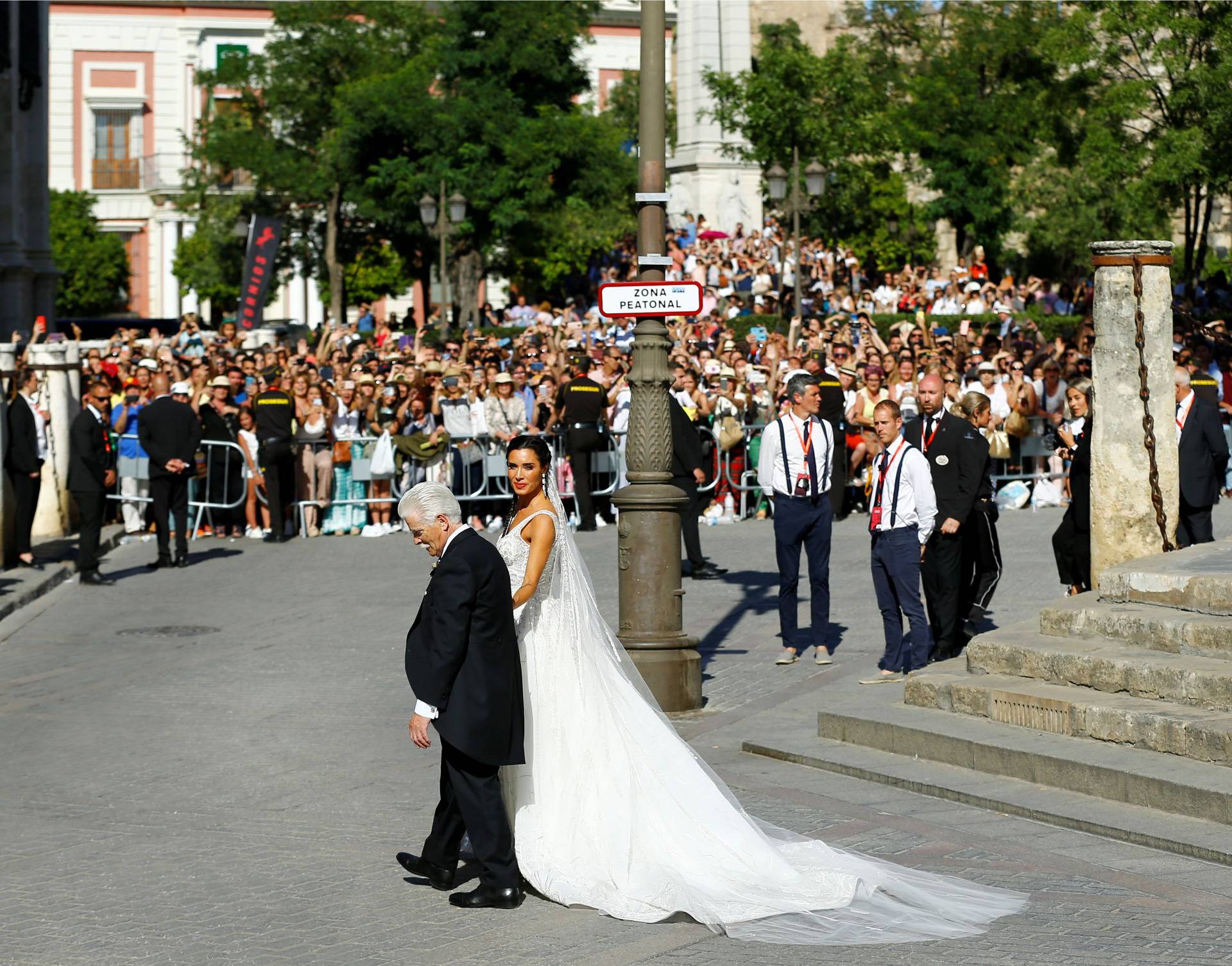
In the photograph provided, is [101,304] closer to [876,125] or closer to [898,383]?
[876,125]

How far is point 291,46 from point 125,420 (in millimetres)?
38944

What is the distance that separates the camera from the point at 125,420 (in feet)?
75.4

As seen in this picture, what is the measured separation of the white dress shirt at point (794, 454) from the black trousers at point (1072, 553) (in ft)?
5.51

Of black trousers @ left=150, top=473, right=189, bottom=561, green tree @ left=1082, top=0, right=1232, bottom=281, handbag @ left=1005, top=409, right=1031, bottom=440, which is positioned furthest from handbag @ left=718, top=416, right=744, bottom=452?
green tree @ left=1082, top=0, right=1232, bottom=281

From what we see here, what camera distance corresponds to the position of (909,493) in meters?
12.2

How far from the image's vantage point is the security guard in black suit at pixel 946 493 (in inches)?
494

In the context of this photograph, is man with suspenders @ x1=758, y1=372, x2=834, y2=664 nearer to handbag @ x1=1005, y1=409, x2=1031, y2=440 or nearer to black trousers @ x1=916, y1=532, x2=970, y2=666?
black trousers @ x1=916, y1=532, x2=970, y2=666

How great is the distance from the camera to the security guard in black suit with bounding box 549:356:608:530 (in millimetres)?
21531

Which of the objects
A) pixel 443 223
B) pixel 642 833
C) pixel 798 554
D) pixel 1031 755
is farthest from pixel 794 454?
pixel 443 223

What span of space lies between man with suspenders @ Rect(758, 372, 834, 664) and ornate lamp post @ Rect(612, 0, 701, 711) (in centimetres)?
181

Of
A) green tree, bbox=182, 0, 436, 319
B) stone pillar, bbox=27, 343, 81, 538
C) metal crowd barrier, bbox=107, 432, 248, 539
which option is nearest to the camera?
stone pillar, bbox=27, 343, 81, 538

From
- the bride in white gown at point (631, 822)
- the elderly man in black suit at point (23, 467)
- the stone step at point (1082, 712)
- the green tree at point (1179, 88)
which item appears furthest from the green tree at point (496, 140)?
the bride in white gown at point (631, 822)

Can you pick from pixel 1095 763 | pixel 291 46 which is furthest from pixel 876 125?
pixel 1095 763

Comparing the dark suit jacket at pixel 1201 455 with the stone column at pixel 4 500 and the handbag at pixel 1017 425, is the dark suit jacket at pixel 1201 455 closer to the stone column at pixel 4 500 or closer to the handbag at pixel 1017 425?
the handbag at pixel 1017 425
